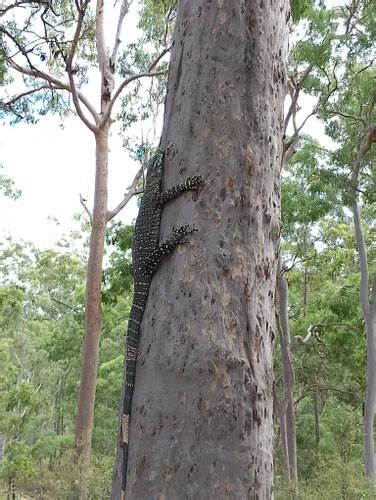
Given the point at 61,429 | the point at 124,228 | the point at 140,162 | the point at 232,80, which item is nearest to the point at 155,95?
the point at 140,162

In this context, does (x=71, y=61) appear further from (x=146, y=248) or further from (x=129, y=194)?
(x=146, y=248)

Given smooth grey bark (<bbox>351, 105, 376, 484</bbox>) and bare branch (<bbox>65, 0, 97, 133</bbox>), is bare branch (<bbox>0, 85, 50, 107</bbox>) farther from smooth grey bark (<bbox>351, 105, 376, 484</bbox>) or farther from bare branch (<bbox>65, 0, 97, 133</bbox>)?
smooth grey bark (<bbox>351, 105, 376, 484</bbox>)

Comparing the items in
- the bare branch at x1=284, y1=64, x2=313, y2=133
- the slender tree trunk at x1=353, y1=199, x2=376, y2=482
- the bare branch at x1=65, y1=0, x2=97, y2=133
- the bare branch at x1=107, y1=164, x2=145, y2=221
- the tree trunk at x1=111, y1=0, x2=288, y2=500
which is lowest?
the tree trunk at x1=111, y1=0, x2=288, y2=500

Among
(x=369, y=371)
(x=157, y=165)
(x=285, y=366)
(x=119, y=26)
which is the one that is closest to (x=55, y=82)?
(x=119, y=26)

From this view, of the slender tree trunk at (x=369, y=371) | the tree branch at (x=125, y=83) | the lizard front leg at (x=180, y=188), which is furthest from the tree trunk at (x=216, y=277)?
the slender tree trunk at (x=369, y=371)

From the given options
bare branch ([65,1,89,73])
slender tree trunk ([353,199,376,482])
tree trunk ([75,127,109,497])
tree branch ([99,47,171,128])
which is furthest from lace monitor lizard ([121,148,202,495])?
slender tree trunk ([353,199,376,482])

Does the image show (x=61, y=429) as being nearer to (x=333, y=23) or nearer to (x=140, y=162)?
(x=140, y=162)

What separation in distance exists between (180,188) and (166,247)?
0.18 metres

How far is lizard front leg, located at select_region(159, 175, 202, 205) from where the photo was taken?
5.73ft

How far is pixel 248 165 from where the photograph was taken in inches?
69.6

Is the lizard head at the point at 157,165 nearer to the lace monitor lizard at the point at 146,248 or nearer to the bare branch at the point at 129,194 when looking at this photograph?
the lace monitor lizard at the point at 146,248

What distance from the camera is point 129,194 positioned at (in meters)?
10.6

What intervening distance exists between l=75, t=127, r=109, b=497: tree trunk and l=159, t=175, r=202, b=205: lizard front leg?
6502 mm

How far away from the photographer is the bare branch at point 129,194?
9891 millimetres
